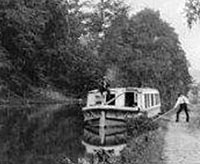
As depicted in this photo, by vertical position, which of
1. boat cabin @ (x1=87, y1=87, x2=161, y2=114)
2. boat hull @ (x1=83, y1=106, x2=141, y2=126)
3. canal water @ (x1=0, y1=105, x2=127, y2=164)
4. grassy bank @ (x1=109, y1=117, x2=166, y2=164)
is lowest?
canal water @ (x1=0, y1=105, x2=127, y2=164)

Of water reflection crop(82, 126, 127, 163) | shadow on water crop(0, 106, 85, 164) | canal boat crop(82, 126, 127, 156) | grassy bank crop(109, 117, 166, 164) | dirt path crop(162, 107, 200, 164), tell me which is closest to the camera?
grassy bank crop(109, 117, 166, 164)

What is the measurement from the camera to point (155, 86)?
158ft

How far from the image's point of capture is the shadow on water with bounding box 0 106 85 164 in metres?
18.9

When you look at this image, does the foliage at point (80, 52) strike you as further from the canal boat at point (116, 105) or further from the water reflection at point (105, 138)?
the water reflection at point (105, 138)

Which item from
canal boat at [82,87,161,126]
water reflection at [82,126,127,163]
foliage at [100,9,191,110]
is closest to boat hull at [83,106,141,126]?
canal boat at [82,87,161,126]

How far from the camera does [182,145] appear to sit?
16312 millimetres

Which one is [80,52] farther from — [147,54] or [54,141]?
[54,141]

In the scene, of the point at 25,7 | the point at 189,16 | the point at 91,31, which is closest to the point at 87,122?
the point at 189,16

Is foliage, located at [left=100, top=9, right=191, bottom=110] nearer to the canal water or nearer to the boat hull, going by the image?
the canal water

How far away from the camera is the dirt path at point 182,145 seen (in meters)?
13.5

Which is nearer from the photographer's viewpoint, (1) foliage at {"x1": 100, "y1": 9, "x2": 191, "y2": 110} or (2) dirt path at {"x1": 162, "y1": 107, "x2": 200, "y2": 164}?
(2) dirt path at {"x1": 162, "y1": 107, "x2": 200, "y2": 164}

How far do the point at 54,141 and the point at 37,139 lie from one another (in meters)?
1.09

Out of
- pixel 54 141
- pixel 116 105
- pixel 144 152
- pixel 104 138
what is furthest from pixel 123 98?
pixel 144 152

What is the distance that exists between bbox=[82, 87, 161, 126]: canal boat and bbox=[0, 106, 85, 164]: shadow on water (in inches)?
72.1
